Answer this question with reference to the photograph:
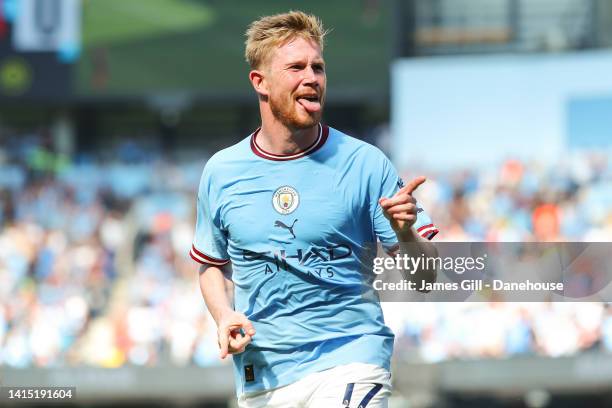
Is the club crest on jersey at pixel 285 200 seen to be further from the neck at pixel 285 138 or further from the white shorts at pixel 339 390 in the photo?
the white shorts at pixel 339 390

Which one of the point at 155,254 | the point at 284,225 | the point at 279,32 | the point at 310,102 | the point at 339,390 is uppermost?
the point at 279,32

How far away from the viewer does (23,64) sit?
67.9 feet

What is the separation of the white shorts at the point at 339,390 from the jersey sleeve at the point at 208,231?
0.69 m

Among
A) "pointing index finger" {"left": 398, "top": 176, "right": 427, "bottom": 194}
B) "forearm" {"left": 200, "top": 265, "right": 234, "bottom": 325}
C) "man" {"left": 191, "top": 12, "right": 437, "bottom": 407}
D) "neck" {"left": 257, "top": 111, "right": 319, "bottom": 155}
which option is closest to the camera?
"pointing index finger" {"left": 398, "top": 176, "right": 427, "bottom": 194}

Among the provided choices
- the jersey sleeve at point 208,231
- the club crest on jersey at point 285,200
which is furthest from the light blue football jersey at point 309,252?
the jersey sleeve at point 208,231

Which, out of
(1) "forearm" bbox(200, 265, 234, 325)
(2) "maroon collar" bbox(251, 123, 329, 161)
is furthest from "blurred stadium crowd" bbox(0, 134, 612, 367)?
(2) "maroon collar" bbox(251, 123, 329, 161)

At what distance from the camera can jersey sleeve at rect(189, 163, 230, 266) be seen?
205 inches

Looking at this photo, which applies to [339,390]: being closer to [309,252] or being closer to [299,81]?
[309,252]

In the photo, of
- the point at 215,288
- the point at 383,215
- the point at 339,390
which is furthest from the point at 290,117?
the point at 339,390

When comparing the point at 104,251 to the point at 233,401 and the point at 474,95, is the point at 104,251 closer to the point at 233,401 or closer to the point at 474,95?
the point at 233,401

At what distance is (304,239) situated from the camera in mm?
4953

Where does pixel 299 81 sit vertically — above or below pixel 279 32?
below

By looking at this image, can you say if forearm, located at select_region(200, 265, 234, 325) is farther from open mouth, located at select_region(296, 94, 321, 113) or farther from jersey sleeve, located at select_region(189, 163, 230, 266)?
open mouth, located at select_region(296, 94, 321, 113)

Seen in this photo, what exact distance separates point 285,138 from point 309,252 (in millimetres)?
502
